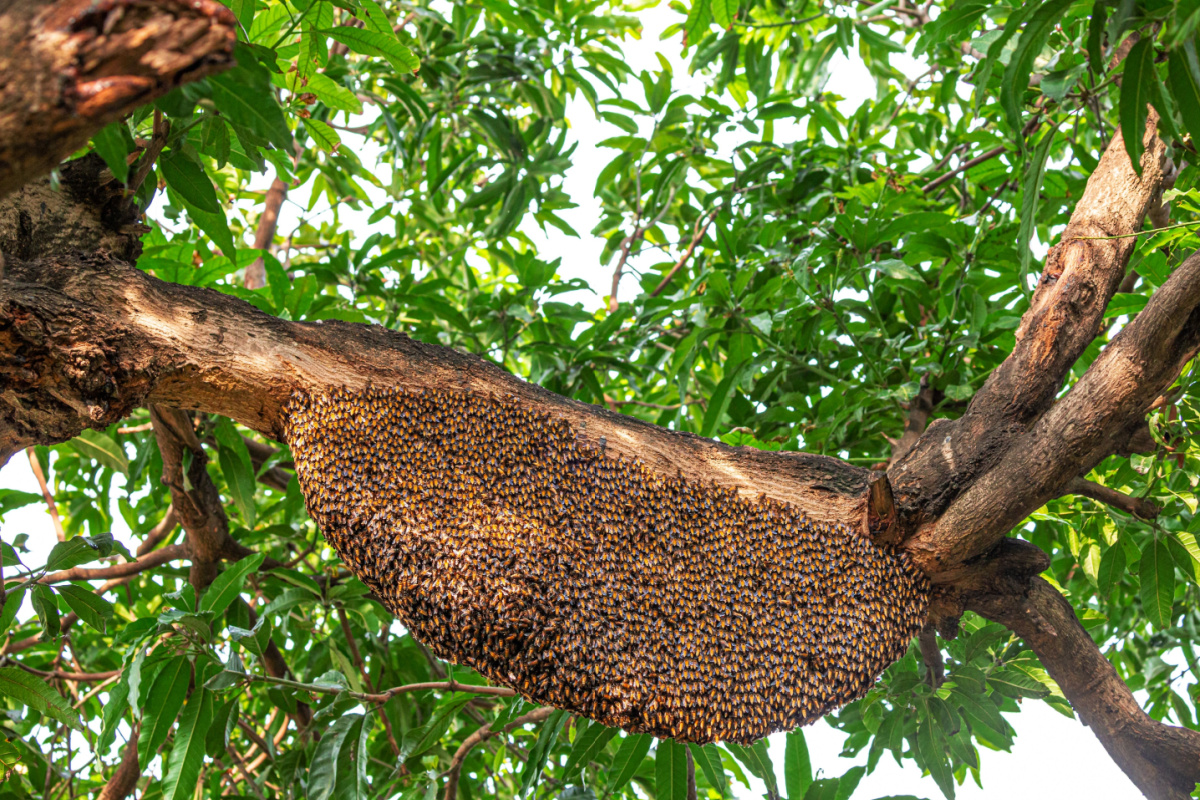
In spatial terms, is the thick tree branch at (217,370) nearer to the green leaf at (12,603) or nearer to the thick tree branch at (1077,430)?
the thick tree branch at (1077,430)

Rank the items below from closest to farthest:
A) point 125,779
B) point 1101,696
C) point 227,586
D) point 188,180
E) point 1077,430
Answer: point 1077,430
point 188,180
point 1101,696
point 227,586
point 125,779

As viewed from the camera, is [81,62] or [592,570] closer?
[81,62]

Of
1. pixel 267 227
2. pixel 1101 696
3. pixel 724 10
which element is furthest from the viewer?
pixel 267 227

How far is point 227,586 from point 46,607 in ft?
1.45

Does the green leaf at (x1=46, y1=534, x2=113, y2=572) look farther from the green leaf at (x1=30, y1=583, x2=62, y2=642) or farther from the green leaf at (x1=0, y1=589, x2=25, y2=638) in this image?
the green leaf at (x1=0, y1=589, x2=25, y2=638)

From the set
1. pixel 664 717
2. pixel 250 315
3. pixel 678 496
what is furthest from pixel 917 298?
pixel 250 315

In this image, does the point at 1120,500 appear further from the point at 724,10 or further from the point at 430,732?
the point at 724,10

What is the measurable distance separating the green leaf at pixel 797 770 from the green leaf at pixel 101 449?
209 cm

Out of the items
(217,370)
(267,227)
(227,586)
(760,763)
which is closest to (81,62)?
A: (217,370)

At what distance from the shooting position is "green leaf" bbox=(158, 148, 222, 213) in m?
1.78

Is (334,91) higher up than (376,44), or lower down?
lower down

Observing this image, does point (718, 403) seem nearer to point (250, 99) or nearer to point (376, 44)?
point (376, 44)

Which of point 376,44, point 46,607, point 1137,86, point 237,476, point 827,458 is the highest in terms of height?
point 1137,86

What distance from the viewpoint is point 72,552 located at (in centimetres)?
204
